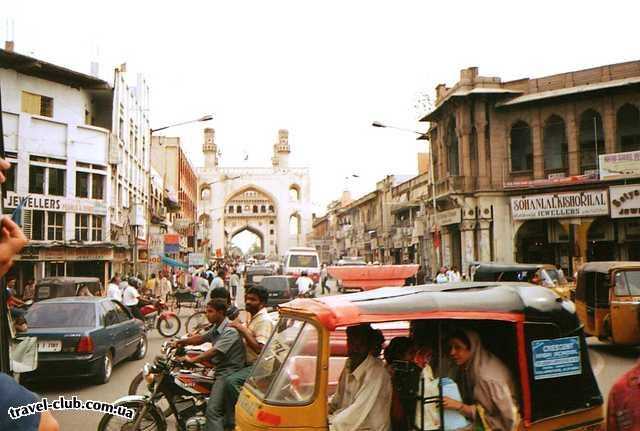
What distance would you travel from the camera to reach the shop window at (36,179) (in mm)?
22734

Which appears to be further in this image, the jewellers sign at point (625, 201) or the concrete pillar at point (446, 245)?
the concrete pillar at point (446, 245)

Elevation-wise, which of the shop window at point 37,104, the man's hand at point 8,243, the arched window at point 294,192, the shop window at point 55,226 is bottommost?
the man's hand at point 8,243

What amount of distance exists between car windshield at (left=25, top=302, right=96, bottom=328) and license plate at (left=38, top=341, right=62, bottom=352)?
420 mm

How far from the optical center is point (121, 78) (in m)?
29.5

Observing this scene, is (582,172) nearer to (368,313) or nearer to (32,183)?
(32,183)

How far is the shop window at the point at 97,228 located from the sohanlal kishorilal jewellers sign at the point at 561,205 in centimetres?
1950

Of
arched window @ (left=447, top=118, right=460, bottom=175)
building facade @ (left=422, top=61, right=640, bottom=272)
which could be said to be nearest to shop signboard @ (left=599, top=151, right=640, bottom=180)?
building facade @ (left=422, top=61, right=640, bottom=272)

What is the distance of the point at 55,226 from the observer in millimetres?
23469

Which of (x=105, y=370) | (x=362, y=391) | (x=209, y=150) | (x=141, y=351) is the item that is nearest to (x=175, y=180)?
(x=209, y=150)

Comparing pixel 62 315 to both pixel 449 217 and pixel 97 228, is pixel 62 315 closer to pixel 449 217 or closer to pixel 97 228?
pixel 97 228

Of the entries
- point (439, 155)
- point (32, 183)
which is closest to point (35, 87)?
point (32, 183)

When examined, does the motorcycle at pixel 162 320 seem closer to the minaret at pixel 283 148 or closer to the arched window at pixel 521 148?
the arched window at pixel 521 148

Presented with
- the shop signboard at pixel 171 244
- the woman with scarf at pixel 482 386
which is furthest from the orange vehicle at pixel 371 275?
the shop signboard at pixel 171 244

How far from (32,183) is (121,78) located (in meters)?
8.89
